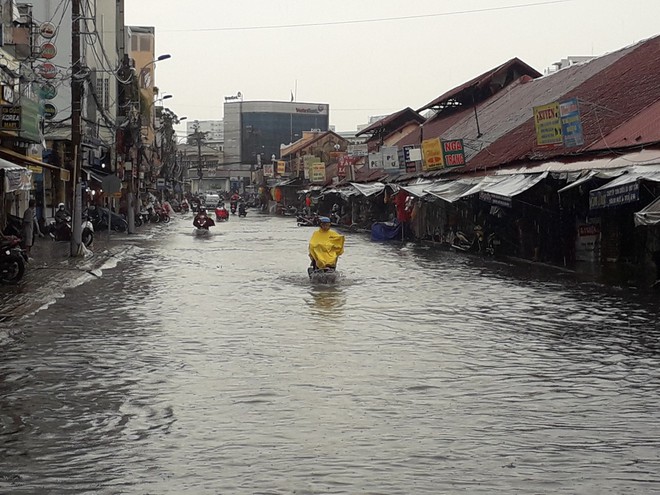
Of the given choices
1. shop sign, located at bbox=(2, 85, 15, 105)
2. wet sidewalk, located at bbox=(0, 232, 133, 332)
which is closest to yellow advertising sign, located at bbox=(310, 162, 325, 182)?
wet sidewalk, located at bbox=(0, 232, 133, 332)

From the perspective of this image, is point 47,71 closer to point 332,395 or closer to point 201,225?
point 201,225

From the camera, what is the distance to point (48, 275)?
2133 cm

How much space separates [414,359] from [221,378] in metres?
2.28

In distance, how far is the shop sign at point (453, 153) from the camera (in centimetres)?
3738

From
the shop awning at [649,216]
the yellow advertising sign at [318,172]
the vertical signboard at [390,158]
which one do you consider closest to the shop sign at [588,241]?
the shop awning at [649,216]

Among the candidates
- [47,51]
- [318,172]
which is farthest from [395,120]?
[47,51]

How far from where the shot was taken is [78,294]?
58.9 feet

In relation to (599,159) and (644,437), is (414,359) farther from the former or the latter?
(599,159)

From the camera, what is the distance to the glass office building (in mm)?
181750

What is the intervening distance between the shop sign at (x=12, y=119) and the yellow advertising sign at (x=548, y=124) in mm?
14020

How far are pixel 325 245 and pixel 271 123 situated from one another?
165 m

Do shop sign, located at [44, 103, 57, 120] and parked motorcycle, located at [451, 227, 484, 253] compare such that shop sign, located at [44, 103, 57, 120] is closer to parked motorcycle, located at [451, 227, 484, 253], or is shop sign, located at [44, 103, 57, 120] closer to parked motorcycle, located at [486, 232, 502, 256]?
parked motorcycle, located at [451, 227, 484, 253]

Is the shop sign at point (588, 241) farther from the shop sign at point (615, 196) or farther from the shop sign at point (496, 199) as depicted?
the shop sign at point (615, 196)

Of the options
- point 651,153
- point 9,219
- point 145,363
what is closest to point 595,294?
point 651,153
